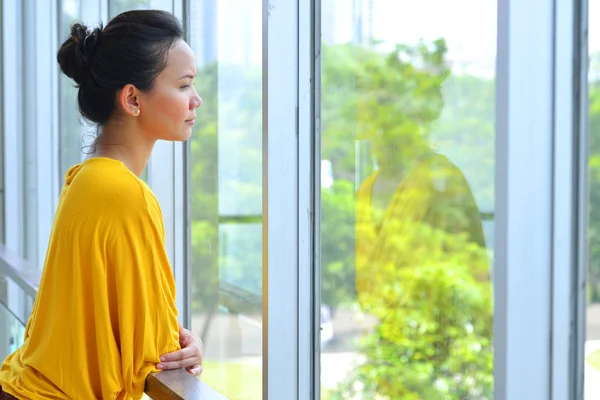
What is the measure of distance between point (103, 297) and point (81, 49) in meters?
0.44

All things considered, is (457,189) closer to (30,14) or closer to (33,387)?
(33,387)

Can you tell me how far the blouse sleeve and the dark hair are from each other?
241 mm

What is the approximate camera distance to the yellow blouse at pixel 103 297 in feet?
3.89

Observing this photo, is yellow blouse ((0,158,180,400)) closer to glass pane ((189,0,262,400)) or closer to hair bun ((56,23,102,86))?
hair bun ((56,23,102,86))

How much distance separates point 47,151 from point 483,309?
3.10m

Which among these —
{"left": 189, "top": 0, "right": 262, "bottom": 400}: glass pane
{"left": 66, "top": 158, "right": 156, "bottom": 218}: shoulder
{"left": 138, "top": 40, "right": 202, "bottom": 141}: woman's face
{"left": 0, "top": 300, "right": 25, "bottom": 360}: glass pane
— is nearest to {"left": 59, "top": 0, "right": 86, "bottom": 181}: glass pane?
{"left": 0, "top": 300, "right": 25, "bottom": 360}: glass pane

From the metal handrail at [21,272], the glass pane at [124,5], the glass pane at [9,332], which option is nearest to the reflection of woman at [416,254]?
the metal handrail at [21,272]

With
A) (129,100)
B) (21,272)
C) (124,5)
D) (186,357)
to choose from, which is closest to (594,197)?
(186,357)

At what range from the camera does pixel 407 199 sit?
53.5 inches

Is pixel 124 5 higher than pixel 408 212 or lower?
higher

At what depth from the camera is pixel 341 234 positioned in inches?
65.8

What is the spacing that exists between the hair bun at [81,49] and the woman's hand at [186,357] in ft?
1.56

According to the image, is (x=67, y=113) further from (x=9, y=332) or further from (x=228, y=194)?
(x=228, y=194)

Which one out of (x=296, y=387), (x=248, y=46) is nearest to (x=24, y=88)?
(x=248, y=46)
